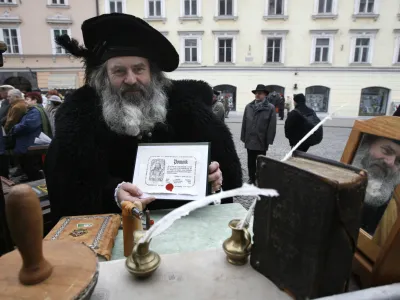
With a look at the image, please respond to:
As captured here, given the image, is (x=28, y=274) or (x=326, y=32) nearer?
(x=28, y=274)

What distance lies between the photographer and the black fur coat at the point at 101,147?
1.39 m

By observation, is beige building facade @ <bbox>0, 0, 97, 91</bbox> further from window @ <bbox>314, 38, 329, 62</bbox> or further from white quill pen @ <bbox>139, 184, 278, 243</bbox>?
white quill pen @ <bbox>139, 184, 278, 243</bbox>

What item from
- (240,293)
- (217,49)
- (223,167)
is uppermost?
(217,49)

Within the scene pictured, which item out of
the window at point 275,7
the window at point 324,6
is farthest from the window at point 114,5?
the window at point 324,6

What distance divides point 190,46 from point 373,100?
10.9 m

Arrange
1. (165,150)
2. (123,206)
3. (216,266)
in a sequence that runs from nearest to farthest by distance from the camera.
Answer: (216,266) < (123,206) < (165,150)

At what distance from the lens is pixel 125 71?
1571mm

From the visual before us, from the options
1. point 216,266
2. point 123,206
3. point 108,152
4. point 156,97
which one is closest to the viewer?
point 216,266

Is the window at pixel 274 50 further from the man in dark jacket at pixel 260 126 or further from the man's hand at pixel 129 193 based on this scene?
the man's hand at pixel 129 193

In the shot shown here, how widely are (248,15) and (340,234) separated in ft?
55.2

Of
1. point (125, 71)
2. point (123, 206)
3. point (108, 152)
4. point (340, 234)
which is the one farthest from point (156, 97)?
point (340, 234)

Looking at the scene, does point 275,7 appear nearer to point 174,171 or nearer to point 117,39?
point 117,39

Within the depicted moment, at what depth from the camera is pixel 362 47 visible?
15.0 m

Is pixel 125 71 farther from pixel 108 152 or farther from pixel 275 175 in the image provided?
pixel 275 175
